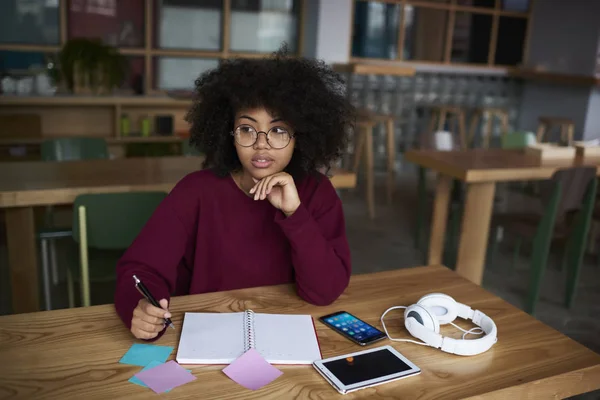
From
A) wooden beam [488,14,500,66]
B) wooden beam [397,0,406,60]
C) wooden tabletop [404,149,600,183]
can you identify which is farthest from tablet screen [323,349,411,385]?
wooden beam [488,14,500,66]

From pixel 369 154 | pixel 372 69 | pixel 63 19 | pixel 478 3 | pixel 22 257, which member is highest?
pixel 478 3

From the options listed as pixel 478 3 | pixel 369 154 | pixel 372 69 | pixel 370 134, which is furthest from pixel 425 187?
pixel 478 3

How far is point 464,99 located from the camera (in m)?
7.04

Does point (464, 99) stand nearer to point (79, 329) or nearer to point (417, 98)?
point (417, 98)

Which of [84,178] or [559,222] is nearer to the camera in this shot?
[84,178]

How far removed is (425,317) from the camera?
116 centimetres

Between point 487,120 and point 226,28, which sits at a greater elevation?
point 226,28

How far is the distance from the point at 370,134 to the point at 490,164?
191cm

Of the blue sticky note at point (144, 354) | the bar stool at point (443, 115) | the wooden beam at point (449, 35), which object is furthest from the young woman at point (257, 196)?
the wooden beam at point (449, 35)

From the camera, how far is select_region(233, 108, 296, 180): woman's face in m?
1.40

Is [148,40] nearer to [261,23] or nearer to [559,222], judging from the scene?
[261,23]

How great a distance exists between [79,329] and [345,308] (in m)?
0.57

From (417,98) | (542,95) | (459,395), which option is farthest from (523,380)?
(542,95)

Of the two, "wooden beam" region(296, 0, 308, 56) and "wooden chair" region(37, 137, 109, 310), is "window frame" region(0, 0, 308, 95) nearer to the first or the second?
"wooden beam" region(296, 0, 308, 56)
